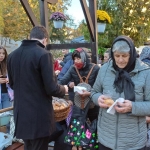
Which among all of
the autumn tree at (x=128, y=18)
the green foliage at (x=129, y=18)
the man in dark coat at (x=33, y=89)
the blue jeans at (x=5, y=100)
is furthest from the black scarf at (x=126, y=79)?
the green foliage at (x=129, y=18)

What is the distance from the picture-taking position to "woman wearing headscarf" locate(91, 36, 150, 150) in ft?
5.35

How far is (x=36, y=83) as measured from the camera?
77.6 inches

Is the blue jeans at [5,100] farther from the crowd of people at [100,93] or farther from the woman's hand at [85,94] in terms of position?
the woman's hand at [85,94]

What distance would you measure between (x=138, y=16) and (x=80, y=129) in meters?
9.56

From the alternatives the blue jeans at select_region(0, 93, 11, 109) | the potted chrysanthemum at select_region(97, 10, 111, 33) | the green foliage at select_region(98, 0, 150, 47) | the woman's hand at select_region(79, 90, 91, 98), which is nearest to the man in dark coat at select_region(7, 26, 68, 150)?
the woman's hand at select_region(79, 90, 91, 98)

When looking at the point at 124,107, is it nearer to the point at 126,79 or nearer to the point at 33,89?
the point at 126,79

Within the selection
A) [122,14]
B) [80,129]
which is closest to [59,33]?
[122,14]

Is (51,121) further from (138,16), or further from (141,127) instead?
(138,16)

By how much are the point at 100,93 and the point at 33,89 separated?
1.93 ft

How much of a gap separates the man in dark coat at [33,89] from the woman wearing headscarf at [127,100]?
0.53 m

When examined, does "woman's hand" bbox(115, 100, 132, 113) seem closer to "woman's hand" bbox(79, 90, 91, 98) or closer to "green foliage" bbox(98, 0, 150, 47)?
"woman's hand" bbox(79, 90, 91, 98)

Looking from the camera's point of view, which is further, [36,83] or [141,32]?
[141,32]

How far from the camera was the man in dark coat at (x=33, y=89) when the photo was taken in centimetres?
194

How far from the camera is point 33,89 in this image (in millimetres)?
1968
